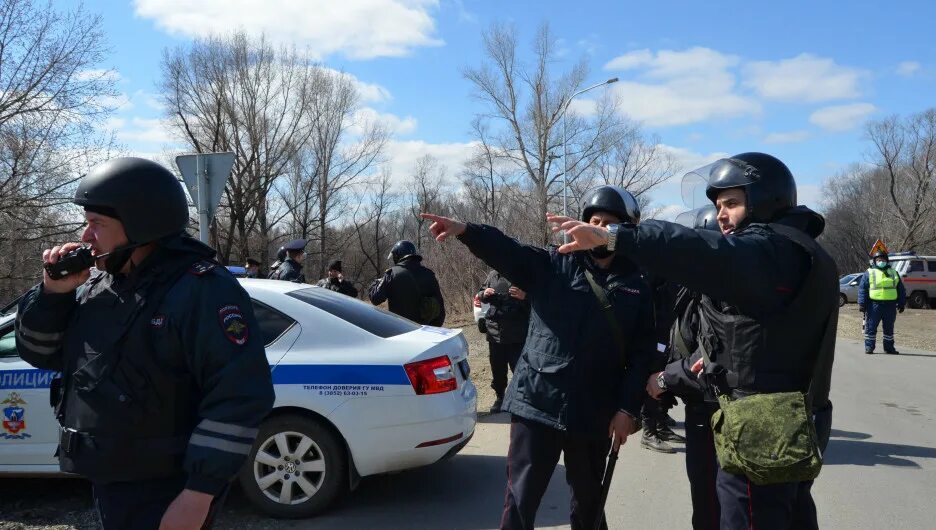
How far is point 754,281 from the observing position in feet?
7.46

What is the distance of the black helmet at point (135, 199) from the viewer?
215 cm

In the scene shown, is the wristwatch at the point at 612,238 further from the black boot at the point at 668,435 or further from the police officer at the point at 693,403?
the black boot at the point at 668,435

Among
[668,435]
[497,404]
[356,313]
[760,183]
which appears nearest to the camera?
[760,183]

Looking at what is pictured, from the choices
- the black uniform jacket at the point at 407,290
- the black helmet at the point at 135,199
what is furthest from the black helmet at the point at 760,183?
the black uniform jacket at the point at 407,290

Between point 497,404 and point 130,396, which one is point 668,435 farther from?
point 130,396

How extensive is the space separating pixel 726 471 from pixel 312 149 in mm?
39516

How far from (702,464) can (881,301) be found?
12.3 meters

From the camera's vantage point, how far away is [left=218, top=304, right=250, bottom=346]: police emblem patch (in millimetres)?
2031

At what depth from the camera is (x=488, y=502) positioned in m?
4.88

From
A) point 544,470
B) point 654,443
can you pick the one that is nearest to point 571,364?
point 544,470

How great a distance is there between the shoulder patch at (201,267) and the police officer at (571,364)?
1.09 meters

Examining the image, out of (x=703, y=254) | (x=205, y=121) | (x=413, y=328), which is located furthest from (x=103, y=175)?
(x=205, y=121)

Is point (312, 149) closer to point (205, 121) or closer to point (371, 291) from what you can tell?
point (205, 121)

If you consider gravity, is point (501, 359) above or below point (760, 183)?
below
